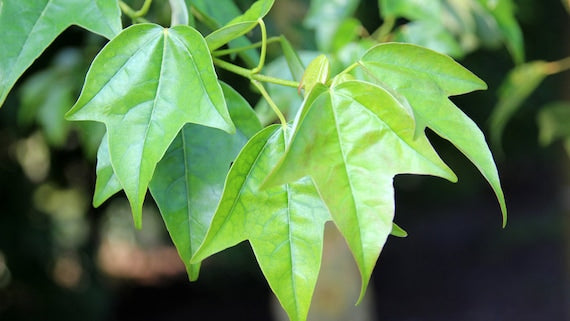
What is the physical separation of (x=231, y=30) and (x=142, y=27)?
0.07 metres

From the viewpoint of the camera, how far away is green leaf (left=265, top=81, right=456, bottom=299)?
0.45 m

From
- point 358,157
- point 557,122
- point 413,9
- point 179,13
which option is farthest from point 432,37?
point 358,157

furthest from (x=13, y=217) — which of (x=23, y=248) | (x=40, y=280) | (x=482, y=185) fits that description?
(x=482, y=185)

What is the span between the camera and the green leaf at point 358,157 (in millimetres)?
449

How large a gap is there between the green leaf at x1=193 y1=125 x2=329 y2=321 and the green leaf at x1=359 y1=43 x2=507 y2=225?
0.33 ft

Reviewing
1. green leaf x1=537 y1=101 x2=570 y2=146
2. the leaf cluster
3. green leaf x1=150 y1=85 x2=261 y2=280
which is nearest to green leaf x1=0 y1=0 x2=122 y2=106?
the leaf cluster

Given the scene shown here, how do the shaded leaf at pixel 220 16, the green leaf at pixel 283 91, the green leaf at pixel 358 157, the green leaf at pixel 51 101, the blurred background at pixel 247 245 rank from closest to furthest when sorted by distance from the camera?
the green leaf at pixel 358 157 < the shaded leaf at pixel 220 16 < the green leaf at pixel 283 91 < the green leaf at pixel 51 101 < the blurred background at pixel 247 245

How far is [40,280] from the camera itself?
8.11 feet

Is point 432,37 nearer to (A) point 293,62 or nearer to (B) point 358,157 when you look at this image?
(A) point 293,62

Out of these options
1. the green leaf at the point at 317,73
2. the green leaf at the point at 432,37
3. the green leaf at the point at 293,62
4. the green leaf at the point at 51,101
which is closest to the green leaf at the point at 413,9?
the green leaf at the point at 432,37

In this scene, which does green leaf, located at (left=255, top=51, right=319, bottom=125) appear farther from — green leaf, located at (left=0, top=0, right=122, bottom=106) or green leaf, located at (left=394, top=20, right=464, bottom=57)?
green leaf, located at (left=0, top=0, right=122, bottom=106)

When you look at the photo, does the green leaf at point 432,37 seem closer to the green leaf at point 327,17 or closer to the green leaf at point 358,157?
the green leaf at point 327,17

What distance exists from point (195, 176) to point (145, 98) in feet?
0.28

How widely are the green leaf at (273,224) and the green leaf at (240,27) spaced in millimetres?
90
